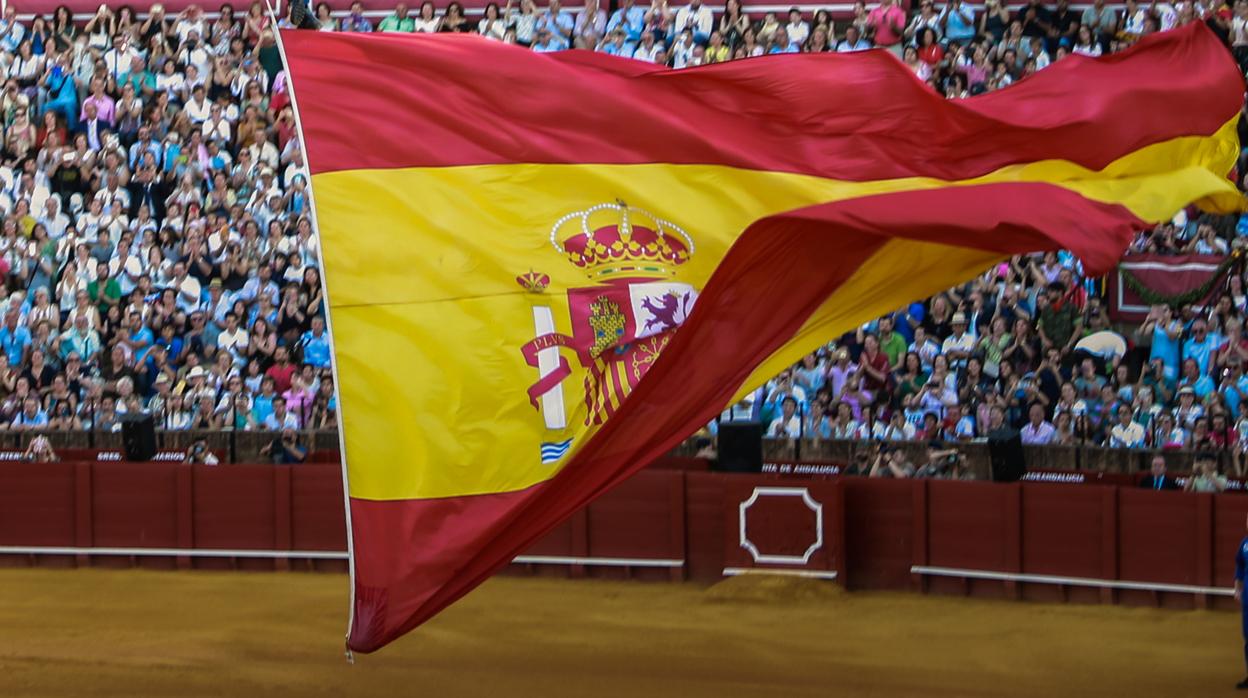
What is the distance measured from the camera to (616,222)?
9875 mm

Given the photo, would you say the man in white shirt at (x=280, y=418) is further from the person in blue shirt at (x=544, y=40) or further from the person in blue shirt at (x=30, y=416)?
the person in blue shirt at (x=544, y=40)

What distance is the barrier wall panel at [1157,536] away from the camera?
15320mm

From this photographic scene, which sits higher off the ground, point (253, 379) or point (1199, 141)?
point (1199, 141)

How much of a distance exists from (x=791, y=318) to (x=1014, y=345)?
781cm

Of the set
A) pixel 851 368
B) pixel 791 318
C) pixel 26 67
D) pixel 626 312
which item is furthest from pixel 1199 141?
pixel 26 67

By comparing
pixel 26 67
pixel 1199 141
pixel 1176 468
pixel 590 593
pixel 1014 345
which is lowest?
pixel 590 593

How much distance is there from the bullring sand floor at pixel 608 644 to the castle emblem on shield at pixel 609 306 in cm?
380

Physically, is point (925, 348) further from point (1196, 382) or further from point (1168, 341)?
point (1196, 382)

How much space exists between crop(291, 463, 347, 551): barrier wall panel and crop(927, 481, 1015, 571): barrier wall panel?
220 inches

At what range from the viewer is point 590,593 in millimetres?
16672

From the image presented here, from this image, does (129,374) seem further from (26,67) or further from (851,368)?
(851,368)

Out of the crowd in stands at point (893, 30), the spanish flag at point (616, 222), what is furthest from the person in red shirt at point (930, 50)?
the spanish flag at point (616, 222)

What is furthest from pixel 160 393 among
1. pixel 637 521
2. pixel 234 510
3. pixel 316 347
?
pixel 637 521

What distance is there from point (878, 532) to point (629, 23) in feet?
25.3
